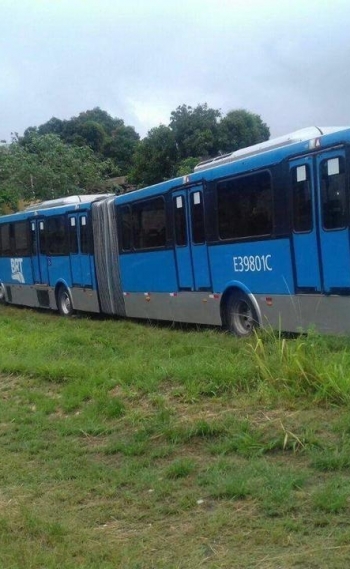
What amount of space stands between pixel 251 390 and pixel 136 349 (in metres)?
4.39

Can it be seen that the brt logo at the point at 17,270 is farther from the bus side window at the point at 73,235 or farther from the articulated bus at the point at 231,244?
the bus side window at the point at 73,235

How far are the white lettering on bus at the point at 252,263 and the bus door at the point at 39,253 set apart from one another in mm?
9734

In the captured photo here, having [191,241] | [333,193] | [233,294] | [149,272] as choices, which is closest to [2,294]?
[149,272]

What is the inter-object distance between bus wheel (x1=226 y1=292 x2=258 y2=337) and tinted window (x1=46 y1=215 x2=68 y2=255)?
25.8 feet

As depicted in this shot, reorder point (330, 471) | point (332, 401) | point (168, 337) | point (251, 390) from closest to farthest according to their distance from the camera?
point (330, 471) < point (332, 401) < point (251, 390) < point (168, 337)

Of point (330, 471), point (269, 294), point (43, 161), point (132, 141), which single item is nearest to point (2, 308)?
point (43, 161)

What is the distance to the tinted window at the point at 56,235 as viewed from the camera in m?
20.2

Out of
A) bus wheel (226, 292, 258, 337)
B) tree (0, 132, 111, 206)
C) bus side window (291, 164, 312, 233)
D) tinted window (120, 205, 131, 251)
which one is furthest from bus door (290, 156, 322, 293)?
tree (0, 132, 111, 206)

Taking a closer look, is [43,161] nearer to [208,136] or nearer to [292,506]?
[208,136]

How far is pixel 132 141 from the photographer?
52125 mm

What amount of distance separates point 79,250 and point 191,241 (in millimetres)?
5855

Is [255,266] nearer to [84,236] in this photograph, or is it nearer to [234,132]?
[84,236]

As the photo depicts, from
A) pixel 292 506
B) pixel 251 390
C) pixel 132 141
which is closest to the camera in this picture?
pixel 292 506

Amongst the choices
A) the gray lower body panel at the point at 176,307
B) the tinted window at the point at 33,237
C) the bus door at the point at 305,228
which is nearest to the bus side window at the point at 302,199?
the bus door at the point at 305,228
